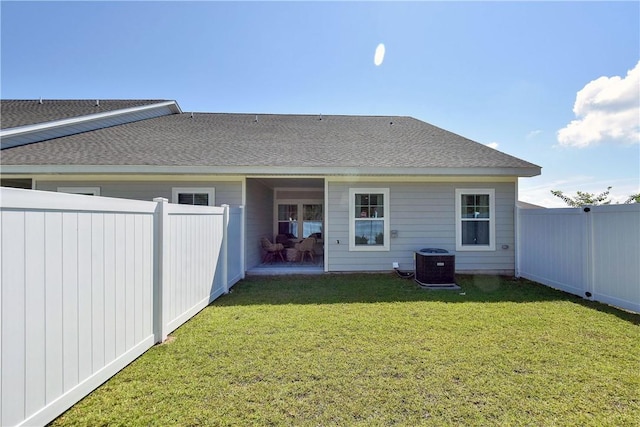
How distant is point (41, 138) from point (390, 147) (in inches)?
398

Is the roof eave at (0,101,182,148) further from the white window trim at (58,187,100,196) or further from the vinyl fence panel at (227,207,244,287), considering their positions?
the vinyl fence panel at (227,207,244,287)

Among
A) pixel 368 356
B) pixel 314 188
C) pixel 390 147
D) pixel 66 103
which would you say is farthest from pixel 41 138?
pixel 368 356

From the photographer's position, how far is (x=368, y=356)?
125 inches

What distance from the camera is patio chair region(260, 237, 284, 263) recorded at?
9.02m

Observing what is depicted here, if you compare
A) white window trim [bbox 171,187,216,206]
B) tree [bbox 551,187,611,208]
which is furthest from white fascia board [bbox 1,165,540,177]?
tree [bbox 551,187,611,208]

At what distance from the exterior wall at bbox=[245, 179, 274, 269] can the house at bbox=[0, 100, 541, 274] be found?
6 centimetres

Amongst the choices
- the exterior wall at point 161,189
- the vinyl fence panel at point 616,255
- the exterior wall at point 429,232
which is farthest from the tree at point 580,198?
the exterior wall at point 161,189

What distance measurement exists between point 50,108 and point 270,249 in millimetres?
9793

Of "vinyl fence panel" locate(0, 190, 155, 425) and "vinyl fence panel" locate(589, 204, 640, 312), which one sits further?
"vinyl fence panel" locate(589, 204, 640, 312)

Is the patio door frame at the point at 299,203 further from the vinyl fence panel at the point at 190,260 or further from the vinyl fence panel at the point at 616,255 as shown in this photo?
the vinyl fence panel at the point at 616,255

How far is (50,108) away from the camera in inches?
418

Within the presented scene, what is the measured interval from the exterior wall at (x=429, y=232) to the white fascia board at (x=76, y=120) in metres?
8.87

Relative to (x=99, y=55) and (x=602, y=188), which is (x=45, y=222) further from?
(x=602, y=188)

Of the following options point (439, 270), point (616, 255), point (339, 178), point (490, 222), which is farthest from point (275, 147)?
point (616, 255)
